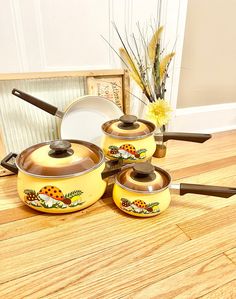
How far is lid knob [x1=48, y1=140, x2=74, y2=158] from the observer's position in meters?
0.54

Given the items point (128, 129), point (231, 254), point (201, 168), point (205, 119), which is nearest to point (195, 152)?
point (201, 168)

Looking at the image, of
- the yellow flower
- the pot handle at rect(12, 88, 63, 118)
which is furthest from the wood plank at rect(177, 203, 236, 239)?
the pot handle at rect(12, 88, 63, 118)

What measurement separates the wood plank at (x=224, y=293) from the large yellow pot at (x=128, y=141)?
13.5 inches

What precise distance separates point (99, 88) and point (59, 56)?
6.3 inches

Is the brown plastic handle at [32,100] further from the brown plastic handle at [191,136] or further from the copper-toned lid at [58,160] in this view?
the brown plastic handle at [191,136]

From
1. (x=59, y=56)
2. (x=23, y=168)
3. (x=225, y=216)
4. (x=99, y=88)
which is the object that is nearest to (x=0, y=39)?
(x=59, y=56)

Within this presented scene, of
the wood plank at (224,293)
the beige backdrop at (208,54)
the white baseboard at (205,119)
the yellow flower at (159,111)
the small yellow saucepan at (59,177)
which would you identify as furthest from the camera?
the white baseboard at (205,119)

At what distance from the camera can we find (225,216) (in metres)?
0.58

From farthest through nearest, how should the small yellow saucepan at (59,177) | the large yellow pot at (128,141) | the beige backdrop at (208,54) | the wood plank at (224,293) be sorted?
the beige backdrop at (208,54), the large yellow pot at (128,141), the small yellow saucepan at (59,177), the wood plank at (224,293)

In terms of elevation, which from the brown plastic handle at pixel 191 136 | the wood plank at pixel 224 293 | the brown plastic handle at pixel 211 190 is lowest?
the wood plank at pixel 224 293

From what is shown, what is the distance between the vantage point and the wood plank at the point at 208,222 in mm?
535

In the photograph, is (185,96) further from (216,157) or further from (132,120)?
(132,120)

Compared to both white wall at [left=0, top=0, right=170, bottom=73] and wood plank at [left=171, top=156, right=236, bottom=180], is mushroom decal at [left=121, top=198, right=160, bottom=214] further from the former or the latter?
white wall at [left=0, top=0, right=170, bottom=73]

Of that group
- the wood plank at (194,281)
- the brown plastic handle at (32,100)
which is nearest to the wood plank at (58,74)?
the brown plastic handle at (32,100)
